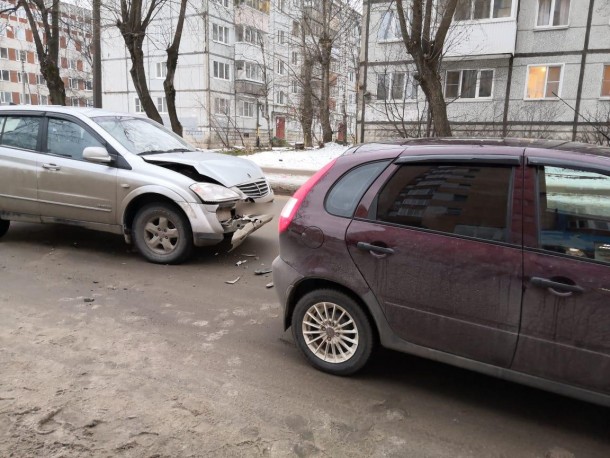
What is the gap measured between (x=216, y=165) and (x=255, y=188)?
58 cm

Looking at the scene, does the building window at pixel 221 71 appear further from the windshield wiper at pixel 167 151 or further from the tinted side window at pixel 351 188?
the tinted side window at pixel 351 188

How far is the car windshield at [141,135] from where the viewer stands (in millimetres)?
6020

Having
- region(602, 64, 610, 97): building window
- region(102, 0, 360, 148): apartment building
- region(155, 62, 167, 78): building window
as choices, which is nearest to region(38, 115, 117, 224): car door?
region(602, 64, 610, 97): building window

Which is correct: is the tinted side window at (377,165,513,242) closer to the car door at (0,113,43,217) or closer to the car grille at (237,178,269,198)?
the car grille at (237,178,269,198)

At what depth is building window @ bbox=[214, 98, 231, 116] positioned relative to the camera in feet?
130

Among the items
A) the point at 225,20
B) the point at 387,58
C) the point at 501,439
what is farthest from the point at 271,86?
the point at 501,439

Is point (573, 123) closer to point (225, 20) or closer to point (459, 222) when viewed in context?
point (459, 222)

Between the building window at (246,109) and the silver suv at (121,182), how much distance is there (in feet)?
122

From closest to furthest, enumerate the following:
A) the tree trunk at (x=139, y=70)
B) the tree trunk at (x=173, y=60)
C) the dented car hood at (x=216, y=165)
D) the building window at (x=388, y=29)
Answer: the dented car hood at (x=216, y=165)
the tree trunk at (x=139, y=70)
the tree trunk at (x=173, y=60)
the building window at (x=388, y=29)

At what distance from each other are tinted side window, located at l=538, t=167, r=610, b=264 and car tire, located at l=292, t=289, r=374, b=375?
1.22 m

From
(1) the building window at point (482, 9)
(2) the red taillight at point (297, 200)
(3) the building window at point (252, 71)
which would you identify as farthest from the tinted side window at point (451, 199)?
(3) the building window at point (252, 71)

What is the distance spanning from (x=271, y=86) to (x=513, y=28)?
26594 mm

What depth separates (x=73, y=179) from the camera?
589 cm

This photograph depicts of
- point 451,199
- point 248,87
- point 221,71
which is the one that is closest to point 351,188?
point 451,199
